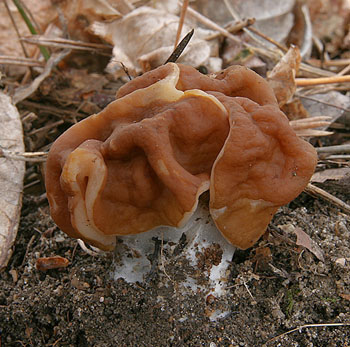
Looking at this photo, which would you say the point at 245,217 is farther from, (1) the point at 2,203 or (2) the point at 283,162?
(1) the point at 2,203

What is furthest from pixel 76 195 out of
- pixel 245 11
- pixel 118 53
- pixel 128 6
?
pixel 245 11

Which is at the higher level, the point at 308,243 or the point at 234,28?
the point at 234,28

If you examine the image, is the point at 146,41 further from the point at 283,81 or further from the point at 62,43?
the point at 283,81

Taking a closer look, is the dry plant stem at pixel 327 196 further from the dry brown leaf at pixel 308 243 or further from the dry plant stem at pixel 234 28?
the dry plant stem at pixel 234 28

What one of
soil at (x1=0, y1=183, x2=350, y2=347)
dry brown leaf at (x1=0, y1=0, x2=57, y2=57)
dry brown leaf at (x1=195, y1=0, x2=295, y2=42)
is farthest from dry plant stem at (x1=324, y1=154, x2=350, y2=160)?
dry brown leaf at (x1=0, y1=0, x2=57, y2=57)

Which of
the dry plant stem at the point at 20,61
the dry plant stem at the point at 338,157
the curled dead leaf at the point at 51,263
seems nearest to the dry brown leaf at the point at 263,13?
the dry plant stem at the point at 20,61

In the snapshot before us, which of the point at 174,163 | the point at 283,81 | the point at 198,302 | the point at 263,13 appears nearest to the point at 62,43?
the point at 283,81
